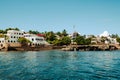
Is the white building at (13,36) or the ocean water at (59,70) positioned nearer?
the ocean water at (59,70)

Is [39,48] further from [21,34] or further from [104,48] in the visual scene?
[104,48]

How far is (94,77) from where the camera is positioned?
38.9 m

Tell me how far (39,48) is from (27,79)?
12070 centimetres

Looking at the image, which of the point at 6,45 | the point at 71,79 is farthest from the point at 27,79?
the point at 6,45

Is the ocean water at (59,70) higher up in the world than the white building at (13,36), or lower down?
lower down

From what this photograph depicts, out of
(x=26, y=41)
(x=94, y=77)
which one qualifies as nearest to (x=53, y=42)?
(x=26, y=41)

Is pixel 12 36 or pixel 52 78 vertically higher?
pixel 12 36

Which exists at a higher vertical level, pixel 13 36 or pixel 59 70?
pixel 13 36

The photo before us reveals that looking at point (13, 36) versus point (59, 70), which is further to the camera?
point (13, 36)

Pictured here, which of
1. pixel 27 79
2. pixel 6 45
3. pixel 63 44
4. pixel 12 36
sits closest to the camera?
pixel 27 79

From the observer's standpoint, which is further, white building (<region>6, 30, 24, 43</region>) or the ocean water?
white building (<region>6, 30, 24, 43</region>)

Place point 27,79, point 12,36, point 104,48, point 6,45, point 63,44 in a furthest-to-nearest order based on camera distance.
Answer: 1. point 63,44
2. point 104,48
3. point 12,36
4. point 6,45
5. point 27,79

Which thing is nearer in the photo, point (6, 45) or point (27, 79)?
point (27, 79)

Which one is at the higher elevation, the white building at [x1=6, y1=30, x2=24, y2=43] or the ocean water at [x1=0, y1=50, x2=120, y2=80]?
the white building at [x1=6, y1=30, x2=24, y2=43]
